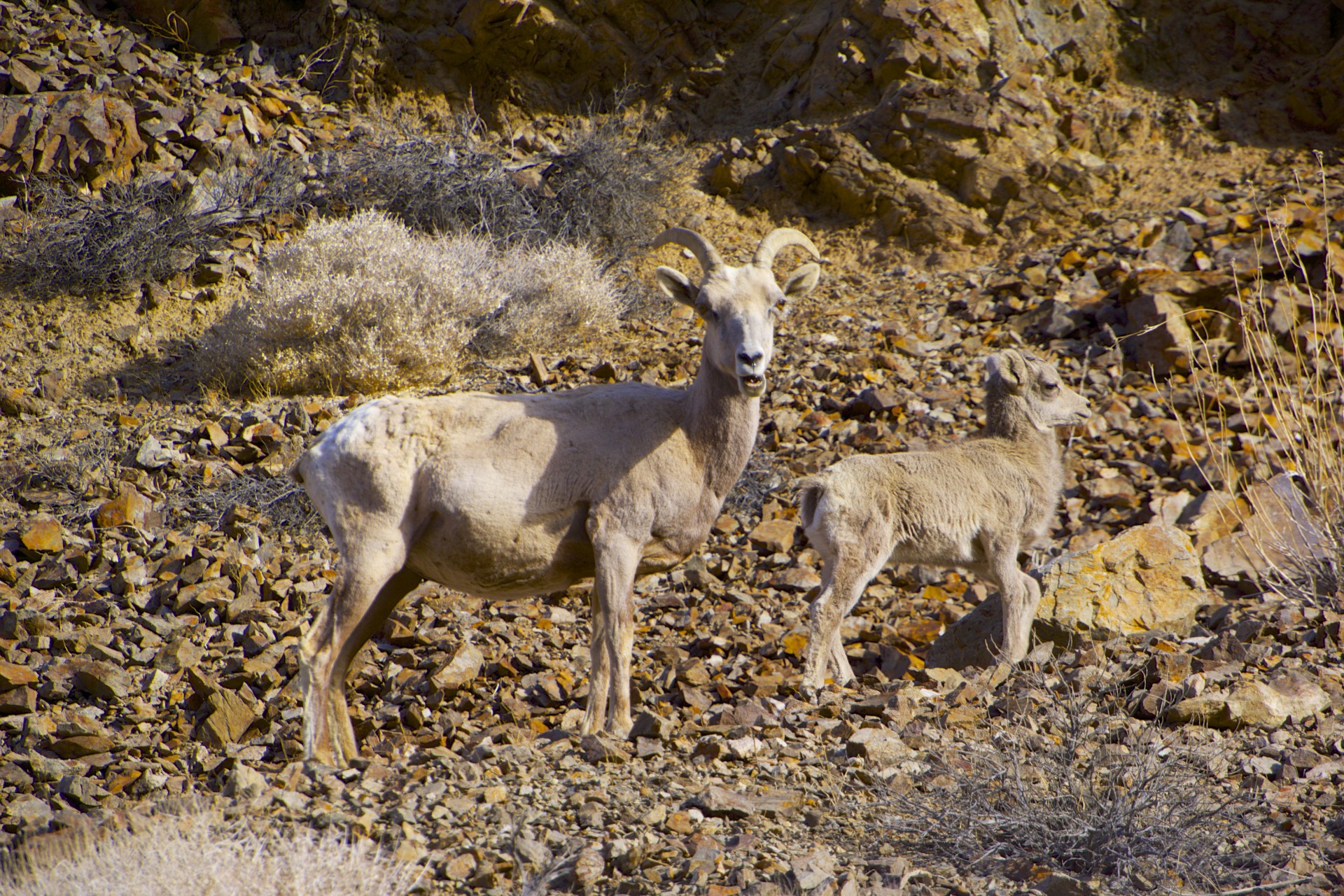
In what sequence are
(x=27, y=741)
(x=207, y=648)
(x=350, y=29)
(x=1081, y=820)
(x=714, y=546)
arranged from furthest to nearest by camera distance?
1. (x=350, y=29)
2. (x=714, y=546)
3. (x=207, y=648)
4. (x=27, y=741)
5. (x=1081, y=820)

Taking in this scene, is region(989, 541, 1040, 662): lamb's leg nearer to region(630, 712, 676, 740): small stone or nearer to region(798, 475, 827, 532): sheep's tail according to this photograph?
region(798, 475, 827, 532): sheep's tail

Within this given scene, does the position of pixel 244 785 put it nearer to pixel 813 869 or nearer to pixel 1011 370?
pixel 813 869

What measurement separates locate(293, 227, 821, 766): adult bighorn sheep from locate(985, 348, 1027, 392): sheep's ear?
8.97ft

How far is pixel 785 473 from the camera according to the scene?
29.9 feet

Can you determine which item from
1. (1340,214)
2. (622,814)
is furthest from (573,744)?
(1340,214)

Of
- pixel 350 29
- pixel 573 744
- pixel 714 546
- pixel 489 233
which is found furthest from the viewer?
pixel 350 29

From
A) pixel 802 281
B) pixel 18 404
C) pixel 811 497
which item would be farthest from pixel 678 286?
pixel 18 404

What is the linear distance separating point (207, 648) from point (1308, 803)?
6.14 m

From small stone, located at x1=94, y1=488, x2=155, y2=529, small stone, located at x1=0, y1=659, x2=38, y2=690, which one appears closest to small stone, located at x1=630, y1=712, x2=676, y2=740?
small stone, located at x1=0, y1=659, x2=38, y2=690

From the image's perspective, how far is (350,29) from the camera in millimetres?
16625

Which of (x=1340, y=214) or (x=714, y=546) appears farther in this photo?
(x=1340, y=214)

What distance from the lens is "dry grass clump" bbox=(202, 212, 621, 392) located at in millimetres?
10242

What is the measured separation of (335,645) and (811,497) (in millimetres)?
3240

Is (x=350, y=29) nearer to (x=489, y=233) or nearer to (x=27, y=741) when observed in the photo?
(x=489, y=233)
